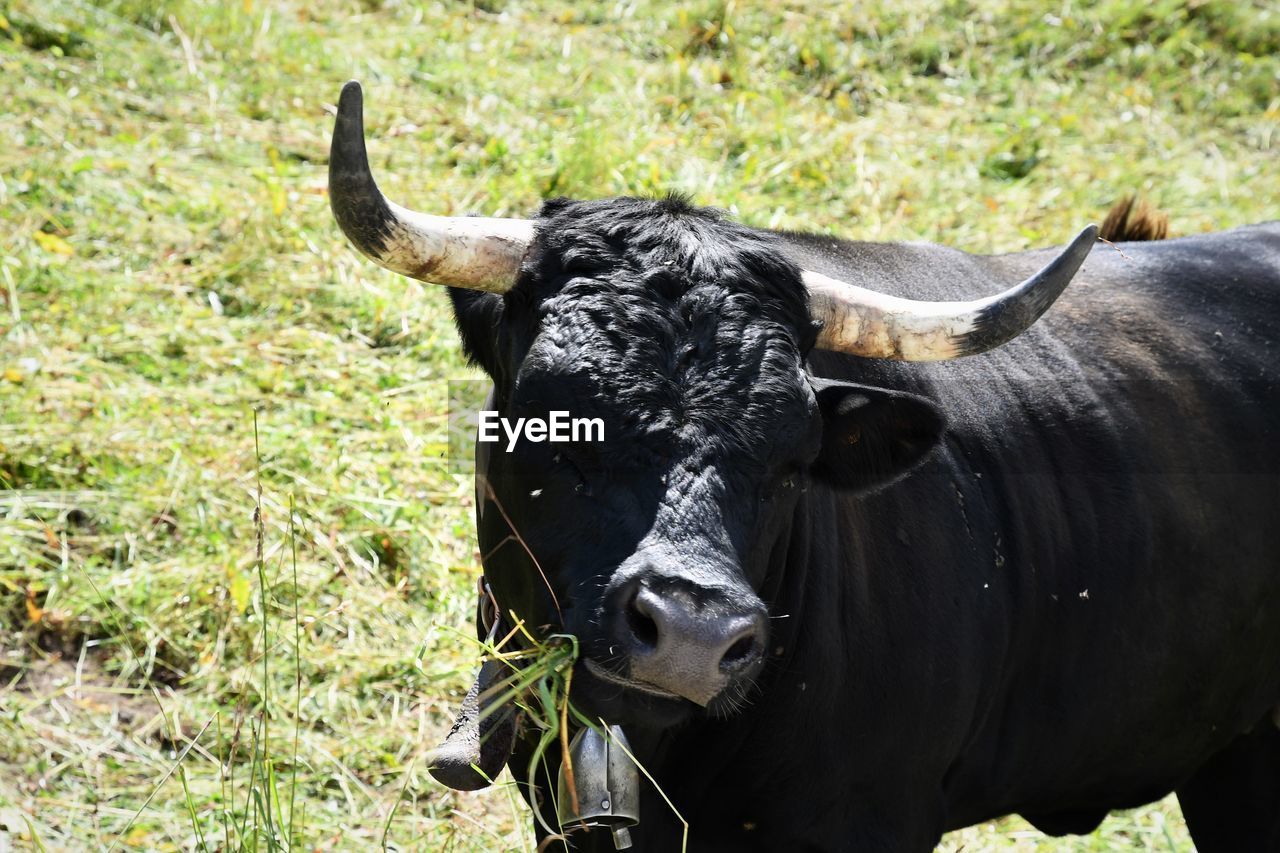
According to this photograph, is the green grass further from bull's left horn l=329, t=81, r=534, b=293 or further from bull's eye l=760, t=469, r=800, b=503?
bull's eye l=760, t=469, r=800, b=503

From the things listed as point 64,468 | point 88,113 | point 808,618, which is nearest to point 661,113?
point 88,113

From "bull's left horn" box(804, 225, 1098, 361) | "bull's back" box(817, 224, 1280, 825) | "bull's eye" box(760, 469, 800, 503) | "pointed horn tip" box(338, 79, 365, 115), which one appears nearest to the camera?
"pointed horn tip" box(338, 79, 365, 115)

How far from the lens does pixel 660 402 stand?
10.2ft

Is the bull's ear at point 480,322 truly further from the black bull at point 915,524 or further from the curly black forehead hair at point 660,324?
the curly black forehead hair at point 660,324

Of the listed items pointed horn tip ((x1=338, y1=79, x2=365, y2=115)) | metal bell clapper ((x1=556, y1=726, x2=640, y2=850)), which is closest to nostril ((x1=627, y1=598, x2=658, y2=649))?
metal bell clapper ((x1=556, y1=726, x2=640, y2=850))

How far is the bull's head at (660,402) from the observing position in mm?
2922

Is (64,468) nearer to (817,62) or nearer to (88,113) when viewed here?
(88,113)

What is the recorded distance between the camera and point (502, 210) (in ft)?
26.5

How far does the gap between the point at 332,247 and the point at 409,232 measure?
457 cm

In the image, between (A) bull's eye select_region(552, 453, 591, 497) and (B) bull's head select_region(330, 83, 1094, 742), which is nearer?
(B) bull's head select_region(330, 83, 1094, 742)

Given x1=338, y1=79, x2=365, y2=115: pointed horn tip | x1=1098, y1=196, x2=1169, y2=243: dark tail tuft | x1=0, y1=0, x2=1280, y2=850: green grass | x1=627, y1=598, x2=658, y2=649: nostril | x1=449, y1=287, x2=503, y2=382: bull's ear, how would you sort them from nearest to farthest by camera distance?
x1=627, y1=598, x2=658, y2=649: nostril < x1=338, y1=79, x2=365, y2=115: pointed horn tip < x1=449, y1=287, x2=503, y2=382: bull's ear < x1=0, y1=0, x2=1280, y2=850: green grass < x1=1098, y1=196, x2=1169, y2=243: dark tail tuft

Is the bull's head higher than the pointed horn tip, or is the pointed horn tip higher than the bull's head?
the pointed horn tip

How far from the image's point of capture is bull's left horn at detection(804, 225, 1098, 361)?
3.47m

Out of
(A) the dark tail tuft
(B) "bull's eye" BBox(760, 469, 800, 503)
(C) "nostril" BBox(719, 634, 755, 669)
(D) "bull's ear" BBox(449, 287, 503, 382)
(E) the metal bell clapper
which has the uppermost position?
(A) the dark tail tuft
